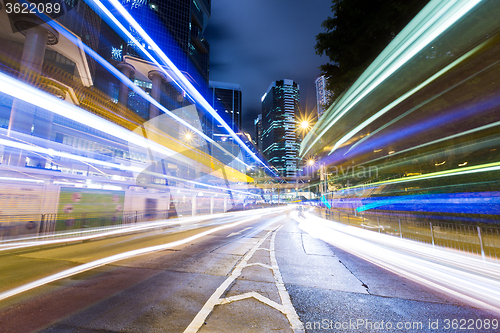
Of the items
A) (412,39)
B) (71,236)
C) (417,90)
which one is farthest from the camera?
(417,90)

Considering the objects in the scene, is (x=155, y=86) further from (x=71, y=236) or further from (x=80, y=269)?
(x=80, y=269)

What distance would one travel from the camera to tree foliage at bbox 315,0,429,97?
40.9 feet

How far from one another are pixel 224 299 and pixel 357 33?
60.7 ft

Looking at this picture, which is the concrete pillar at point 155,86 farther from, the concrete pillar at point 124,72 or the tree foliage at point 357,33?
the tree foliage at point 357,33

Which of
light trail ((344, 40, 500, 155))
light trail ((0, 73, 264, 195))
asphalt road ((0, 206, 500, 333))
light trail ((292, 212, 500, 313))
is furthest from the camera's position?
light trail ((344, 40, 500, 155))

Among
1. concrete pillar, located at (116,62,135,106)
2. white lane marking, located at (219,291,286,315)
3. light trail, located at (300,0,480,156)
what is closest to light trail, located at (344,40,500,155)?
light trail, located at (300,0,480,156)

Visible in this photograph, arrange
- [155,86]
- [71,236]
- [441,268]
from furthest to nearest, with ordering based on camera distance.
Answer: [155,86]
[71,236]
[441,268]

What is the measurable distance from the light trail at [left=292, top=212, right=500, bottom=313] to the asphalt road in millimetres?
549

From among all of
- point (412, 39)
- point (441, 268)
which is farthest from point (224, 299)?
point (412, 39)

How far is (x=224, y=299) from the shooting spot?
13.2 feet

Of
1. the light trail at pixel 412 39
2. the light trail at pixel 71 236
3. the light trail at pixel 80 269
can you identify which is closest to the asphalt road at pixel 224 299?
the light trail at pixel 80 269

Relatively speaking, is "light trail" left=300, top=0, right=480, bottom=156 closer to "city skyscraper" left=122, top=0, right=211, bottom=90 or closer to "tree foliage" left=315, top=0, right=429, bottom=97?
"tree foliage" left=315, top=0, right=429, bottom=97

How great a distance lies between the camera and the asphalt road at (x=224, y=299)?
3203 millimetres

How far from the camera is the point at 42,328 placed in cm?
301
